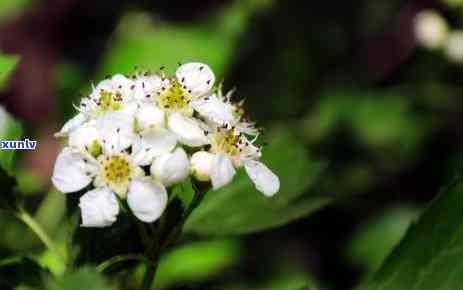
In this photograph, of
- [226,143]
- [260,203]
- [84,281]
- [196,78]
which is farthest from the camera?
[260,203]

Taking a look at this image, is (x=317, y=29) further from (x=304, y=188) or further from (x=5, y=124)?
(x=5, y=124)

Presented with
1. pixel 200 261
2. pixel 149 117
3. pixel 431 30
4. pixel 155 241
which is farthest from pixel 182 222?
pixel 431 30

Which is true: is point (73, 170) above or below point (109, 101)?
below

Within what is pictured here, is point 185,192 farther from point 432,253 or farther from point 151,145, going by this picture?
point 432,253

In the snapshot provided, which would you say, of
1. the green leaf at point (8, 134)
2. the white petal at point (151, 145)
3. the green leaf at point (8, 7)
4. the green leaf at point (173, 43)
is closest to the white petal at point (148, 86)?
the white petal at point (151, 145)

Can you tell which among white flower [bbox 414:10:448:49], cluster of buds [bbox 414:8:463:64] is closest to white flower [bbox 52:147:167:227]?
cluster of buds [bbox 414:8:463:64]

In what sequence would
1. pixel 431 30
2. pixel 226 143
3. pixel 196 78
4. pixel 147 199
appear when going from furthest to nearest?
pixel 431 30
pixel 196 78
pixel 226 143
pixel 147 199
